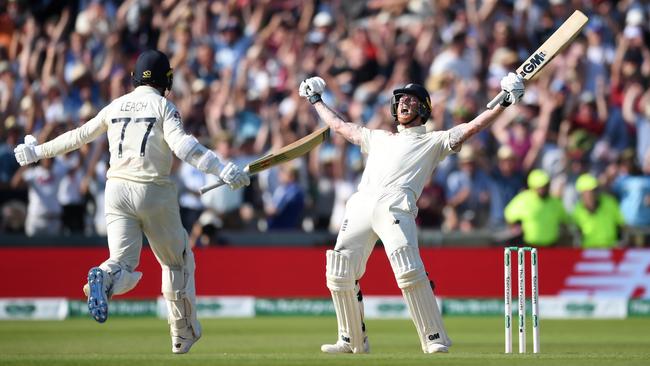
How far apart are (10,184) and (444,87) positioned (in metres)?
5.13

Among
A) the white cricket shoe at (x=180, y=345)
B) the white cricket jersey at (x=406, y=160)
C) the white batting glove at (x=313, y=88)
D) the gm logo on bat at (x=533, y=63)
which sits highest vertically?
the gm logo on bat at (x=533, y=63)

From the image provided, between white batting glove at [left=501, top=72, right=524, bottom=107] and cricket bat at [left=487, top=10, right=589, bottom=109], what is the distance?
0.25m

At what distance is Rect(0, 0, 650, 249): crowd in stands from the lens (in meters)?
15.2

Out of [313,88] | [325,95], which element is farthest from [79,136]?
[325,95]

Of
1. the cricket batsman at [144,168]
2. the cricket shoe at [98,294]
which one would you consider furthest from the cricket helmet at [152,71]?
the cricket shoe at [98,294]

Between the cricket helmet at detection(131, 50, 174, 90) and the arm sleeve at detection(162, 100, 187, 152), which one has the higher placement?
the cricket helmet at detection(131, 50, 174, 90)

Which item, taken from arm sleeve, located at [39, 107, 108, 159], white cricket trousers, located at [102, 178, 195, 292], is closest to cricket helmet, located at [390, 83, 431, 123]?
white cricket trousers, located at [102, 178, 195, 292]

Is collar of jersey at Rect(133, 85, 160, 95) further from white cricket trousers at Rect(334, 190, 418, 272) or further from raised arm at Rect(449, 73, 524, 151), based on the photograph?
raised arm at Rect(449, 73, 524, 151)

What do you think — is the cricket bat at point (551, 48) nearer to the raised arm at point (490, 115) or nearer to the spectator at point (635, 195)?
the raised arm at point (490, 115)

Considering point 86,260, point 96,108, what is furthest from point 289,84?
point 86,260

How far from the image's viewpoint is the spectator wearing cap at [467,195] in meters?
15.3

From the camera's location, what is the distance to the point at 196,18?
17.2 meters

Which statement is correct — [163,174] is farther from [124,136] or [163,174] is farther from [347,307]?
[347,307]

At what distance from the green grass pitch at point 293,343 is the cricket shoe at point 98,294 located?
0.27 metres
